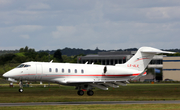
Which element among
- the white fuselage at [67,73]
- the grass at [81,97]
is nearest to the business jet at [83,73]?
the white fuselage at [67,73]

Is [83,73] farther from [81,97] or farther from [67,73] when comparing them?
[81,97]

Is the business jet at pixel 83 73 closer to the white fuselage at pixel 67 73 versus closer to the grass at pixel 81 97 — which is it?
the white fuselage at pixel 67 73

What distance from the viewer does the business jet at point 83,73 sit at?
37406mm

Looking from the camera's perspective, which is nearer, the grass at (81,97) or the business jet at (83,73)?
the business jet at (83,73)

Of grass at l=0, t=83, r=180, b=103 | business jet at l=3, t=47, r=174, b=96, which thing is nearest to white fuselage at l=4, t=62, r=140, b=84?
business jet at l=3, t=47, r=174, b=96

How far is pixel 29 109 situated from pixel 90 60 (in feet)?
375

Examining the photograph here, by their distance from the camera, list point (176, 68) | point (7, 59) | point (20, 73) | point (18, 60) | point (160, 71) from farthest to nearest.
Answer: point (176, 68) → point (160, 71) → point (18, 60) → point (7, 59) → point (20, 73)

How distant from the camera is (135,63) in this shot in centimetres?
4184

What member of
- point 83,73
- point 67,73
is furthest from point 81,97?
point 67,73

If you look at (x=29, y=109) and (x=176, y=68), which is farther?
(x=176, y=68)

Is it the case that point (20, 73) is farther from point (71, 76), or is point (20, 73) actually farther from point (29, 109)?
point (29, 109)

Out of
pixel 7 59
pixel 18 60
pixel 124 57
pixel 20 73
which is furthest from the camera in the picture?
pixel 124 57

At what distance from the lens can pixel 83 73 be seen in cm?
3962

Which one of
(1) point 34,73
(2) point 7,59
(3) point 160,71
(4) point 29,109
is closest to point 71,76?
(1) point 34,73
